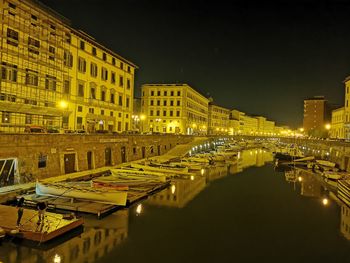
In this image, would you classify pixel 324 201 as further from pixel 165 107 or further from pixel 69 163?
pixel 165 107

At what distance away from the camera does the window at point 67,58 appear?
3921 cm

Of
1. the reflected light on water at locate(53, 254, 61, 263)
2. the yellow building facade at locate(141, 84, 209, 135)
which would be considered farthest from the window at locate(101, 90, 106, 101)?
the yellow building facade at locate(141, 84, 209, 135)

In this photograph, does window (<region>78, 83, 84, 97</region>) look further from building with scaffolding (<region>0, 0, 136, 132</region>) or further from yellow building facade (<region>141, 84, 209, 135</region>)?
yellow building facade (<region>141, 84, 209, 135</region>)

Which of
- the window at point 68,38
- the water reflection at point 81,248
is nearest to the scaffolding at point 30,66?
the window at point 68,38

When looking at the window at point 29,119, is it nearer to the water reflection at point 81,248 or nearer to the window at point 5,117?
the window at point 5,117

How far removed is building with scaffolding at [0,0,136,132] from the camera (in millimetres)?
31359

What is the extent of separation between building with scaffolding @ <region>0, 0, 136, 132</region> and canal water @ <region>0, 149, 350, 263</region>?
687 inches

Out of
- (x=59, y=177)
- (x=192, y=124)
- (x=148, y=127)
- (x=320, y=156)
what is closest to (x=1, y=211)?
(x=59, y=177)

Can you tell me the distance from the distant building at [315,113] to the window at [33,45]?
147 m

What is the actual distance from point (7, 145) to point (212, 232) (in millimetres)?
16311

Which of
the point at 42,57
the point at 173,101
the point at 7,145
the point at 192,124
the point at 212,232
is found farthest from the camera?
the point at 192,124

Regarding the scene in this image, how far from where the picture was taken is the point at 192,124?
96.4 m

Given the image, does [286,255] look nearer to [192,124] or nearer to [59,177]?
[59,177]

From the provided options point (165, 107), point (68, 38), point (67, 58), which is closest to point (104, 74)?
point (67, 58)
